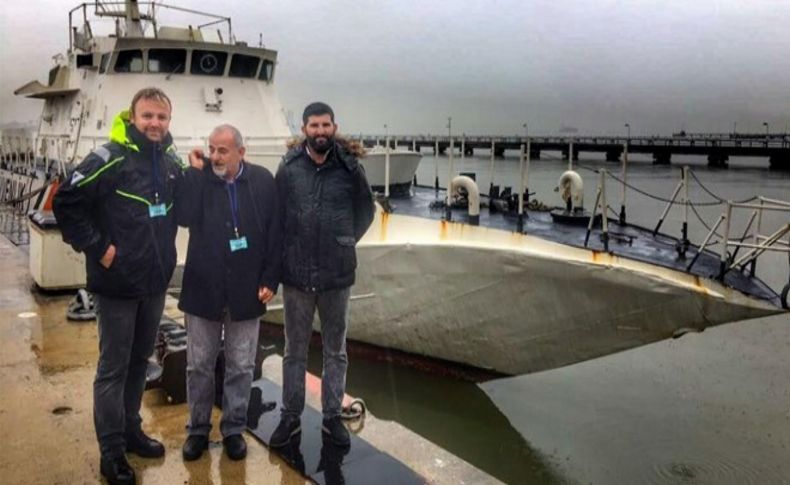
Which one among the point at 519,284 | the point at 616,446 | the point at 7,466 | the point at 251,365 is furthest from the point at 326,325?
the point at 616,446

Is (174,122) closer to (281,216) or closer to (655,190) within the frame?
(281,216)

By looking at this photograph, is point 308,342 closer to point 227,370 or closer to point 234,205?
→ point 227,370

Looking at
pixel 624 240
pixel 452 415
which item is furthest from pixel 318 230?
pixel 624 240

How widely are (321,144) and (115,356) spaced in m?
1.37

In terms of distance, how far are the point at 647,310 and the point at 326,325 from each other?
3.87 metres

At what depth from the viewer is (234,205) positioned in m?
3.11

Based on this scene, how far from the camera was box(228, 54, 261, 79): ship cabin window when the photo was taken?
1109cm

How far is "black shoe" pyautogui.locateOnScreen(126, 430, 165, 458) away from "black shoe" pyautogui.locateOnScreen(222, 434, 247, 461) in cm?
33

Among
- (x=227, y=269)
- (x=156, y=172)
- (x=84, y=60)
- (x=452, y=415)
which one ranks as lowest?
(x=452, y=415)

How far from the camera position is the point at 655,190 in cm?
4047

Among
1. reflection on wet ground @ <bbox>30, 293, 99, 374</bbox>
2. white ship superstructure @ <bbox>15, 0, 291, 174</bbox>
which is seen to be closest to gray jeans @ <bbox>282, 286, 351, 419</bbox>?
reflection on wet ground @ <bbox>30, 293, 99, 374</bbox>

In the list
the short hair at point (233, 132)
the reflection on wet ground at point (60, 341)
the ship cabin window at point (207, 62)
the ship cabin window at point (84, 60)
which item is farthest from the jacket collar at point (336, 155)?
the ship cabin window at point (84, 60)

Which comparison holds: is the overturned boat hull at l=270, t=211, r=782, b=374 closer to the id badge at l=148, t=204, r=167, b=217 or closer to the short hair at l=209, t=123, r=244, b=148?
the short hair at l=209, t=123, r=244, b=148

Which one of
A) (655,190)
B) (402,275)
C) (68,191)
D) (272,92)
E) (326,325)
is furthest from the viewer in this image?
(655,190)
